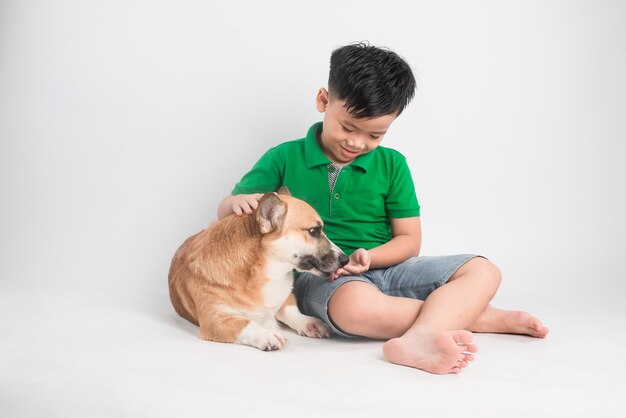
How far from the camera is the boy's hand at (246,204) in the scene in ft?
7.60

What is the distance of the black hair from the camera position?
2.34 meters

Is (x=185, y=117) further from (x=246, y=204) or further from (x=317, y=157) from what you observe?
(x=246, y=204)

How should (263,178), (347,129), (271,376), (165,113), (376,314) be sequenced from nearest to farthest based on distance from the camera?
(271,376)
(376,314)
(347,129)
(263,178)
(165,113)

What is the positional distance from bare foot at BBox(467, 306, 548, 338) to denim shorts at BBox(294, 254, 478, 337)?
0.19 metres

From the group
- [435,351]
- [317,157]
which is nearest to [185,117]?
[317,157]

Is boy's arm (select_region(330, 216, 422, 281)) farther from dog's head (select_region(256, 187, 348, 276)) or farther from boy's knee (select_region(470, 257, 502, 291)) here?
boy's knee (select_region(470, 257, 502, 291))

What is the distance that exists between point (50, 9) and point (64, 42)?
0.51 ft

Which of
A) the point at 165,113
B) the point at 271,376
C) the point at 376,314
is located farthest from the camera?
the point at 165,113

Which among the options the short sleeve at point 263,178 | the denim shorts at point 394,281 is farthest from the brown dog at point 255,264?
the short sleeve at point 263,178

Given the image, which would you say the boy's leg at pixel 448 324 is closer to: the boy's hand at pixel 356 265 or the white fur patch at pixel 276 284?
the boy's hand at pixel 356 265

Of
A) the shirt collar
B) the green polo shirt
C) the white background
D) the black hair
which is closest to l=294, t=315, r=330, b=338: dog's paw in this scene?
the green polo shirt

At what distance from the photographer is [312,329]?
2383 millimetres

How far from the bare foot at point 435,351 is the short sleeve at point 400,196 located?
0.73 m

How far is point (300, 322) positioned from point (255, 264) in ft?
0.94
